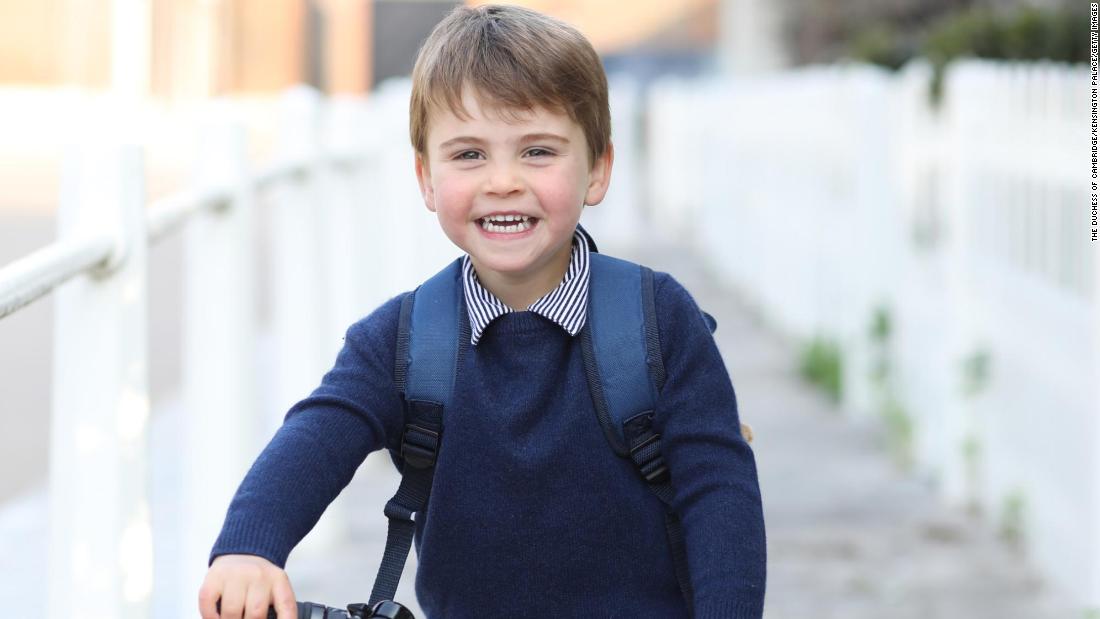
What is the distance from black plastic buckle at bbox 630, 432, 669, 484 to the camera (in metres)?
2.18

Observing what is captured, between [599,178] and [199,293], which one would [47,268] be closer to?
[599,178]

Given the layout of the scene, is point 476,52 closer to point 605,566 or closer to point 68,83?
point 605,566

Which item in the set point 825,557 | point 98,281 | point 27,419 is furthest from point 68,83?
point 98,281

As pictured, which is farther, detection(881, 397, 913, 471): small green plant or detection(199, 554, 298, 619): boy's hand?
detection(881, 397, 913, 471): small green plant

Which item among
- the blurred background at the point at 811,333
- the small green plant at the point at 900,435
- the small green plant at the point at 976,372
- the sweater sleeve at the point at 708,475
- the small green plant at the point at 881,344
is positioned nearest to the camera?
the sweater sleeve at the point at 708,475

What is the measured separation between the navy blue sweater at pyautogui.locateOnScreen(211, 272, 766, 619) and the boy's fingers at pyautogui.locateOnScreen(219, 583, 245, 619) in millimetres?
226

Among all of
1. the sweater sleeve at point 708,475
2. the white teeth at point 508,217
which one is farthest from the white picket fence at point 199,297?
the sweater sleeve at point 708,475

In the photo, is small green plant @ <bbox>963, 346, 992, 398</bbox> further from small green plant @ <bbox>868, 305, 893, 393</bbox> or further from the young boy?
the young boy

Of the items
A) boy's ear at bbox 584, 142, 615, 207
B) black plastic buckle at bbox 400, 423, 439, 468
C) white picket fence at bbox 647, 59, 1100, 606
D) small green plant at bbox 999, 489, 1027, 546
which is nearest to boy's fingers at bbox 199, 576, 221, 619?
black plastic buckle at bbox 400, 423, 439, 468

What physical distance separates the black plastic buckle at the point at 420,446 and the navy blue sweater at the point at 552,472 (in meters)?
0.02

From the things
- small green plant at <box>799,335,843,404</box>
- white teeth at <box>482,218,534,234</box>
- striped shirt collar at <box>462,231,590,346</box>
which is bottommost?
small green plant at <box>799,335,843,404</box>

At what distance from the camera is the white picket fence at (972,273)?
14.9 ft

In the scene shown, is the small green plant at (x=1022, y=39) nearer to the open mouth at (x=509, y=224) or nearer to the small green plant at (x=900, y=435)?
the small green plant at (x=900, y=435)

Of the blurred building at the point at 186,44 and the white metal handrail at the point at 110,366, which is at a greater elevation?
the blurred building at the point at 186,44
